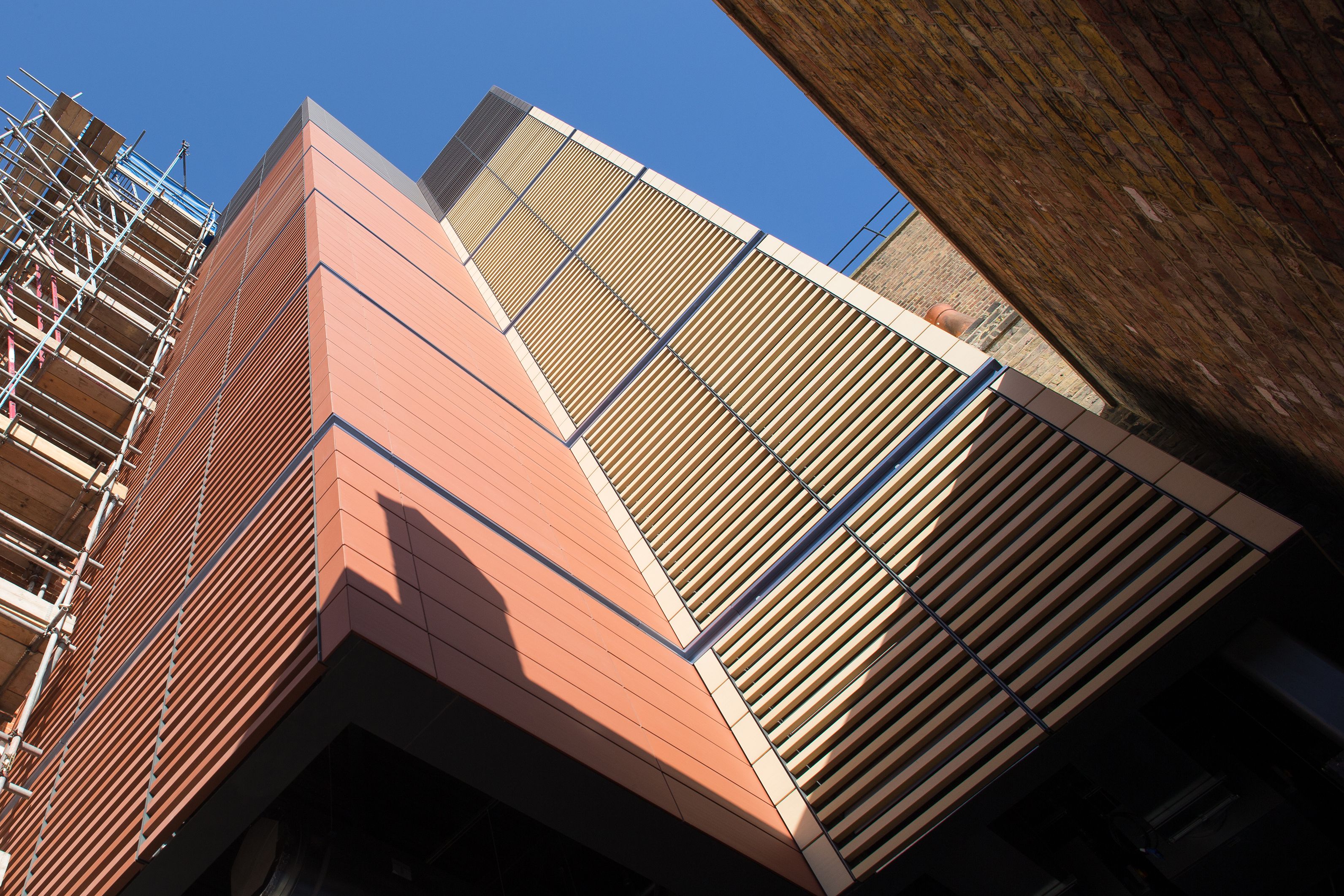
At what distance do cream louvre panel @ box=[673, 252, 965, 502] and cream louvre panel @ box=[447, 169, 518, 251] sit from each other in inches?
350

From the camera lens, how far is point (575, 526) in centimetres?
709

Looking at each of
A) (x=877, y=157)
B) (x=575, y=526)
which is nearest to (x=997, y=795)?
(x=575, y=526)

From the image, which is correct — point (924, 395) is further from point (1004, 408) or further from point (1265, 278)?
point (1265, 278)

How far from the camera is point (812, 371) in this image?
732cm

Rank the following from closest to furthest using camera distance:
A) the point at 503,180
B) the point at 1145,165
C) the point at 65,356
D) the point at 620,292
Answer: the point at 1145,165 < the point at 65,356 < the point at 620,292 < the point at 503,180

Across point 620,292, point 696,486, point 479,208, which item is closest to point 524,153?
point 479,208

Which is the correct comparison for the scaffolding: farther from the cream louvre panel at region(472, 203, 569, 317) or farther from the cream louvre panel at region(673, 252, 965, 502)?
the cream louvre panel at region(673, 252, 965, 502)

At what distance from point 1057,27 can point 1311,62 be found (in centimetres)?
100

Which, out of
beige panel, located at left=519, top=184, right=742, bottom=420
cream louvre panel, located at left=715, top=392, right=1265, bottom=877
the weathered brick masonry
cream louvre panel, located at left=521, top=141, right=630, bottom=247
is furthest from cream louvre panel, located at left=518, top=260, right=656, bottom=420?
cream louvre panel, located at left=715, top=392, right=1265, bottom=877

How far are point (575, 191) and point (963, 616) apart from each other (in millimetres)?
10560

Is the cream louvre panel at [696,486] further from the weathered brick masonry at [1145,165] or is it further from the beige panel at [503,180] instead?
the beige panel at [503,180]

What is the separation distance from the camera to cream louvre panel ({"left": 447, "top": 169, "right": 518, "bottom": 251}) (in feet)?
54.3

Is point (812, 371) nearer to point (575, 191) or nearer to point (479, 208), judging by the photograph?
point (575, 191)

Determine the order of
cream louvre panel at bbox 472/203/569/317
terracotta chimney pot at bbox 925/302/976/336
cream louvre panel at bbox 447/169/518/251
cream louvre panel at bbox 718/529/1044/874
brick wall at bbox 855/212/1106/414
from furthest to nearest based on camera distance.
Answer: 1. cream louvre panel at bbox 447/169/518/251
2. cream louvre panel at bbox 472/203/569/317
3. terracotta chimney pot at bbox 925/302/976/336
4. brick wall at bbox 855/212/1106/414
5. cream louvre panel at bbox 718/529/1044/874
